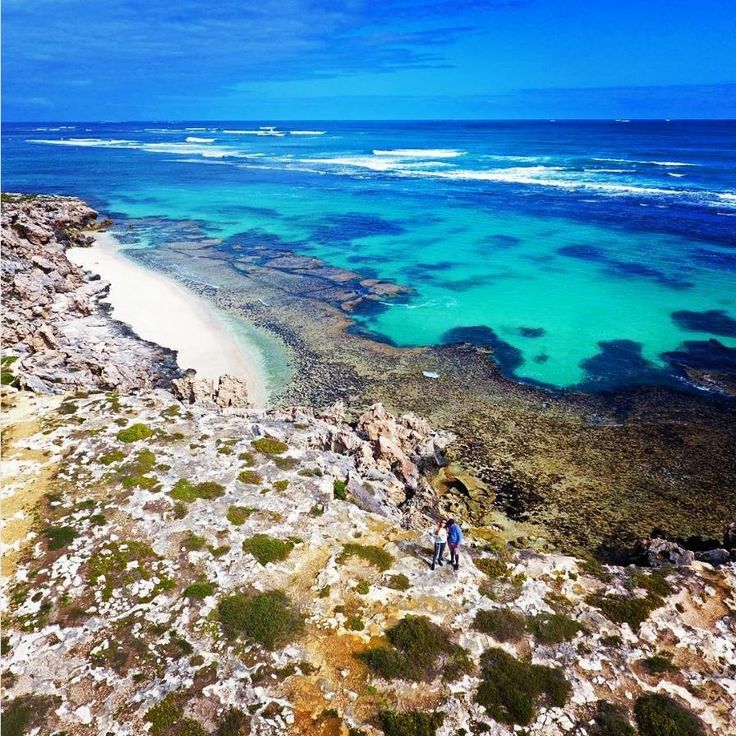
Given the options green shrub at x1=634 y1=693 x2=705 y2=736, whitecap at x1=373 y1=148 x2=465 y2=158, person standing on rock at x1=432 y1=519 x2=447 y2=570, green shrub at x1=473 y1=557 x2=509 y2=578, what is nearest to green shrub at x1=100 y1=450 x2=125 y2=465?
person standing on rock at x1=432 y1=519 x2=447 y2=570

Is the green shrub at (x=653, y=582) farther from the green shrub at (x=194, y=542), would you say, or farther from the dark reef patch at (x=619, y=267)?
the dark reef patch at (x=619, y=267)

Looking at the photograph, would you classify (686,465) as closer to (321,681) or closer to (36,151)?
(321,681)

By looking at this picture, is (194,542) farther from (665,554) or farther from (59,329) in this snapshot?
(59,329)

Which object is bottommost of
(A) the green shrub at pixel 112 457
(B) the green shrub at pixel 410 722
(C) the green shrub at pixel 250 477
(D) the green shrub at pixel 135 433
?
(B) the green shrub at pixel 410 722

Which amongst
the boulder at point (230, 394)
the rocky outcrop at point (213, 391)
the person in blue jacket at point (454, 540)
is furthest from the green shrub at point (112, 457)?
the person in blue jacket at point (454, 540)

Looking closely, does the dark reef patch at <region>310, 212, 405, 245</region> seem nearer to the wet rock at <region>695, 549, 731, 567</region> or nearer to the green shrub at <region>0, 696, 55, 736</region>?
the wet rock at <region>695, 549, 731, 567</region>

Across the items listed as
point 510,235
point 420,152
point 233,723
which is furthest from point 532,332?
→ point 420,152

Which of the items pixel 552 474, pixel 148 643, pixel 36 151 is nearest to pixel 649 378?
pixel 552 474
